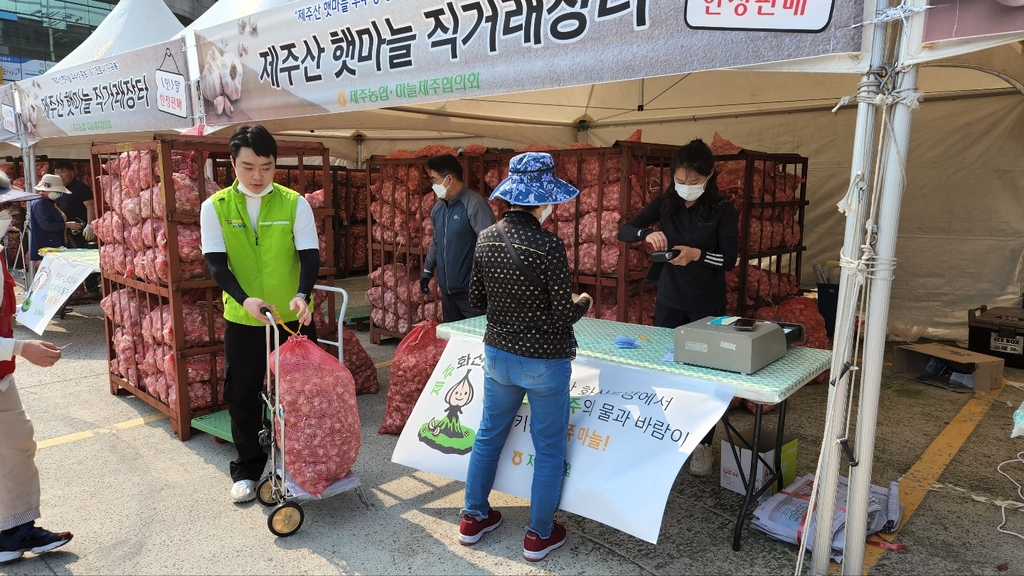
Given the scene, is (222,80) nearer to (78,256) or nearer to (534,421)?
(78,256)

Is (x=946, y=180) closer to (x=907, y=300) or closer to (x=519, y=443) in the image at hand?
(x=907, y=300)

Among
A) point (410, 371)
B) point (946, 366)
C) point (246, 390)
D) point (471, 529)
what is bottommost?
point (471, 529)

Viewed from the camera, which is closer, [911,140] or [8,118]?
[911,140]

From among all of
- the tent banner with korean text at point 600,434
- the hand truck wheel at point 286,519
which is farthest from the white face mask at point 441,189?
the hand truck wheel at point 286,519

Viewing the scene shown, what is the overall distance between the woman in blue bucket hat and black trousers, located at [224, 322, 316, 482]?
134 cm

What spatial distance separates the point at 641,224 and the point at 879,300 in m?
1.80

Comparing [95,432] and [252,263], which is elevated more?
[252,263]

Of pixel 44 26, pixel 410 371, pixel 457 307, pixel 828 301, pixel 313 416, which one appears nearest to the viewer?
pixel 313 416

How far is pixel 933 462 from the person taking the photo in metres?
4.20

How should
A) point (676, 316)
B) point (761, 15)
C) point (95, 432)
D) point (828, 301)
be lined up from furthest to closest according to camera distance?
point (828, 301) → point (95, 432) → point (676, 316) → point (761, 15)

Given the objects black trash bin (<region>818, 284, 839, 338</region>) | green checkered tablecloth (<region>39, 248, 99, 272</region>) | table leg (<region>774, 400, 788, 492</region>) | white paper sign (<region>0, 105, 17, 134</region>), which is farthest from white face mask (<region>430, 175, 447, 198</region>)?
white paper sign (<region>0, 105, 17, 134</region>)

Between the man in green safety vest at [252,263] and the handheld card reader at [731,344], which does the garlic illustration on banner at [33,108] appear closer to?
the man in green safety vest at [252,263]

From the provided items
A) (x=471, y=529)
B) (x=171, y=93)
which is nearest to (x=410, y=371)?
(x=471, y=529)

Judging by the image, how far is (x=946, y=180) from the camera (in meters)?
7.27
